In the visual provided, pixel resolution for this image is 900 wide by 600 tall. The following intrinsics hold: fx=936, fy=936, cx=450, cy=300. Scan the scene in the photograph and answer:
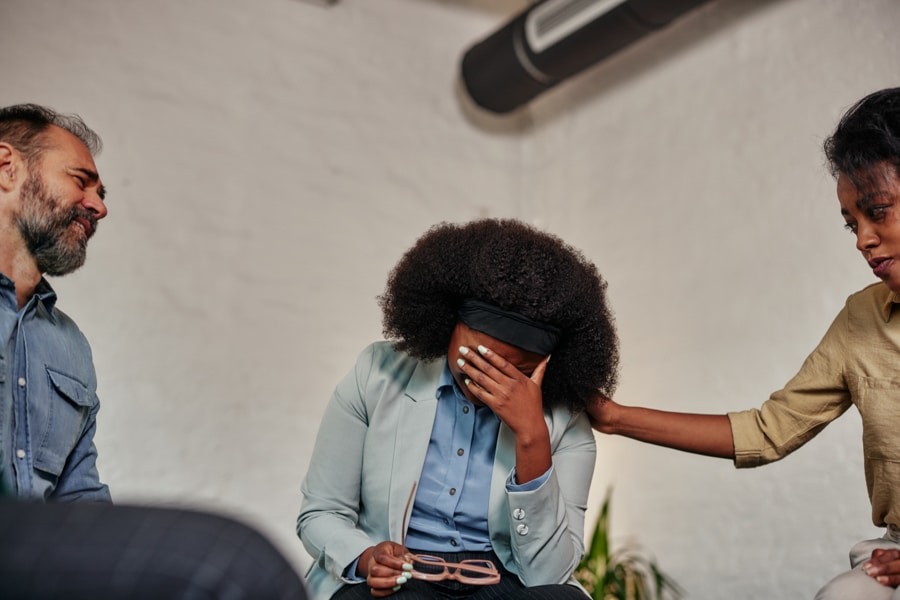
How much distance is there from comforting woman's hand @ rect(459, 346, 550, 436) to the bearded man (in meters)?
0.87

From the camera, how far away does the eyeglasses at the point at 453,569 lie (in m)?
1.87

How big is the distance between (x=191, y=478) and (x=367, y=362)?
83.6 inches

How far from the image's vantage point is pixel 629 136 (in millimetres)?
4449

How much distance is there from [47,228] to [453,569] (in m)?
1.15

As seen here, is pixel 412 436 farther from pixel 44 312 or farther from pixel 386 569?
pixel 44 312

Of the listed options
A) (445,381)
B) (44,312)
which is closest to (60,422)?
(44,312)

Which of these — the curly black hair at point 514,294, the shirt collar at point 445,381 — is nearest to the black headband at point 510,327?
the curly black hair at point 514,294

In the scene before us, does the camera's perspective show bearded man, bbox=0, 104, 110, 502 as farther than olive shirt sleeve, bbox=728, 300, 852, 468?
No

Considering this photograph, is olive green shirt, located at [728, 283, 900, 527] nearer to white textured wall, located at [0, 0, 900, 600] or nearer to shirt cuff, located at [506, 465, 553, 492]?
shirt cuff, located at [506, 465, 553, 492]

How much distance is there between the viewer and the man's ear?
2061 millimetres

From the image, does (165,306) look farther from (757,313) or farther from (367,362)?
(757,313)

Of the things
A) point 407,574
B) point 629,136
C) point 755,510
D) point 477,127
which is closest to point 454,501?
point 407,574

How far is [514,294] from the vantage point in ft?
6.18

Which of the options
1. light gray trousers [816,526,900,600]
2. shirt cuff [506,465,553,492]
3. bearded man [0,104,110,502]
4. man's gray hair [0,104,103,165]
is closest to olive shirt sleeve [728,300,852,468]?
light gray trousers [816,526,900,600]
